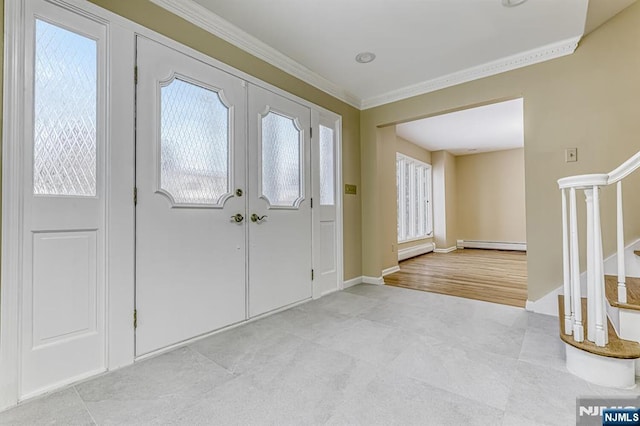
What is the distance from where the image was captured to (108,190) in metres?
1.72

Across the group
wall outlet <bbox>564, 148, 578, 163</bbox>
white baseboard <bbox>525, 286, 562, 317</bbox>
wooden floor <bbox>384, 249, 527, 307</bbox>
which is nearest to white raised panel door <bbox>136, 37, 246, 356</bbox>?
wooden floor <bbox>384, 249, 527, 307</bbox>

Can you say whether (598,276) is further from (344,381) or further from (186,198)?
(186,198)

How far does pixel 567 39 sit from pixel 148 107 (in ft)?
11.3

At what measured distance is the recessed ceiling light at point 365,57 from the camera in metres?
2.76

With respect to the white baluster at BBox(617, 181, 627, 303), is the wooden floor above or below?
below

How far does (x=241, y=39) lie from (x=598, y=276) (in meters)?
2.95

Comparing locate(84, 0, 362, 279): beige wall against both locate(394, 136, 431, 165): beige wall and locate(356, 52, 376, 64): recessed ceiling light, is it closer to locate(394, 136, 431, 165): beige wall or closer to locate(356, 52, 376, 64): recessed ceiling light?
locate(356, 52, 376, 64): recessed ceiling light

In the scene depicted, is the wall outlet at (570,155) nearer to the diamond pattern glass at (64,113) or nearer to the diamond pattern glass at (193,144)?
the diamond pattern glass at (193,144)

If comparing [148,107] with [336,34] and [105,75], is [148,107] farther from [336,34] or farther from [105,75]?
[336,34]

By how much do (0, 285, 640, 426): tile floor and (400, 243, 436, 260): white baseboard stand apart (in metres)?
3.42

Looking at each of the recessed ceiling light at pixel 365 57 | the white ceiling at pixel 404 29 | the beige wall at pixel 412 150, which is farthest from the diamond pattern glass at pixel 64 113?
the beige wall at pixel 412 150

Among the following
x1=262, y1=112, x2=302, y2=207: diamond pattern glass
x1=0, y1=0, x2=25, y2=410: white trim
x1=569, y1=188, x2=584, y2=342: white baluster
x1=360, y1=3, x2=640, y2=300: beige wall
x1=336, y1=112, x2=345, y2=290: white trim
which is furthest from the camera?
x1=336, y1=112, x2=345, y2=290: white trim

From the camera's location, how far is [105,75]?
1718 mm

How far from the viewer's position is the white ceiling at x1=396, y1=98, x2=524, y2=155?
4439 millimetres
